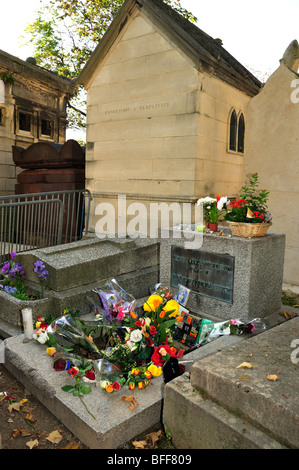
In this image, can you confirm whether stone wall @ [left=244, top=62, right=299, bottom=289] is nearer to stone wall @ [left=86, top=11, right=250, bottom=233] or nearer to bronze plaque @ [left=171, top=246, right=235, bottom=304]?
stone wall @ [left=86, top=11, right=250, bottom=233]

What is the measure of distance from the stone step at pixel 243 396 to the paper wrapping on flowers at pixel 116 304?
1572 mm

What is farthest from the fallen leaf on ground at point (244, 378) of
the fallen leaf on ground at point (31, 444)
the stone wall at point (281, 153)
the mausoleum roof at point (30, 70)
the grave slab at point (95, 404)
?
the mausoleum roof at point (30, 70)

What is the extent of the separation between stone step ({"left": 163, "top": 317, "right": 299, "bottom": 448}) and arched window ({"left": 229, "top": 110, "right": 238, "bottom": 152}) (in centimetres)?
604

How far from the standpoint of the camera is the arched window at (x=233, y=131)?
8258 mm

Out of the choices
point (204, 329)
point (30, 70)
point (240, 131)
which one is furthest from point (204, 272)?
point (30, 70)

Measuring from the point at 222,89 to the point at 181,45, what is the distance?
136cm

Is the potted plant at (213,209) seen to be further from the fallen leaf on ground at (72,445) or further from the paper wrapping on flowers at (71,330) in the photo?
the fallen leaf on ground at (72,445)

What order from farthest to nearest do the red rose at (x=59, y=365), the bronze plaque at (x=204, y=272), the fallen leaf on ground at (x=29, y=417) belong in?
the bronze plaque at (x=204, y=272) < the red rose at (x=59, y=365) < the fallen leaf on ground at (x=29, y=417)

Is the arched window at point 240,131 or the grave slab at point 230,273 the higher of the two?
the arched window at point 240,131

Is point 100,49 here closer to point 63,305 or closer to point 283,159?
point 283,159

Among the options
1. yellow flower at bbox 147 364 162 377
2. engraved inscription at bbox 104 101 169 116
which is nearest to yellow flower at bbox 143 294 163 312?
yellow flower at bbox 147 364 162 377

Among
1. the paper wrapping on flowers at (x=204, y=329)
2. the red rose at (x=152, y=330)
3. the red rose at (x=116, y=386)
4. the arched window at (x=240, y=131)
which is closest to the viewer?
the red rose at (x=116, y=386)

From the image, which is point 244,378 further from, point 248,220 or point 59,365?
point 248,220
